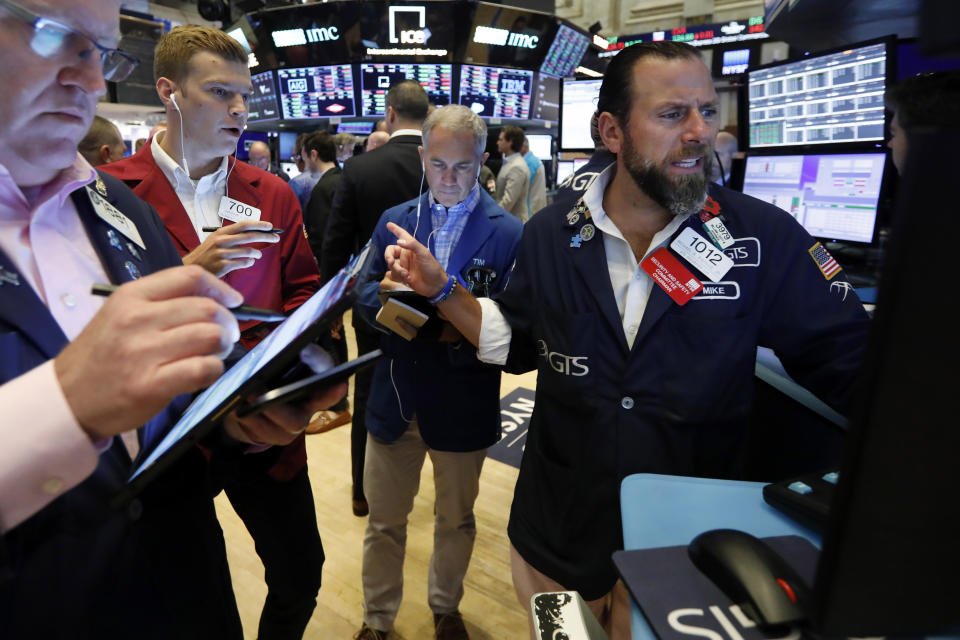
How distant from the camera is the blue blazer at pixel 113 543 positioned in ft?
2.01

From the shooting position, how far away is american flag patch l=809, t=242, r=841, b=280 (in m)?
1.12

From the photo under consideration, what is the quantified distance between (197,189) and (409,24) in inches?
237

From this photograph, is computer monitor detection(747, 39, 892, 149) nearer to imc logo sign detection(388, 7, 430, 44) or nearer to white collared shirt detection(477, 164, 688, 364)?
white collared shirt detection(477, 164, 688, 364)

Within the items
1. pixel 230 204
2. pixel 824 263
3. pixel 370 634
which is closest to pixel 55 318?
pixel 230 204

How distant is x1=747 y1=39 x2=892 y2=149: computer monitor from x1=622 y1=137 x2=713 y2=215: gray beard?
44.6 inches

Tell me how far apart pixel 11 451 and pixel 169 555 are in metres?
0.41

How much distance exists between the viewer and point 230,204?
1.54 meters

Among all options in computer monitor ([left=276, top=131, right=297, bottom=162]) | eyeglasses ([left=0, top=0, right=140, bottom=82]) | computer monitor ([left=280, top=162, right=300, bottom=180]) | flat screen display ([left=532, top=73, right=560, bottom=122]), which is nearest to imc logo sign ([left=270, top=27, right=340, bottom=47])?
computer monitor ([left=276, top=131, right=297, bottom=162])

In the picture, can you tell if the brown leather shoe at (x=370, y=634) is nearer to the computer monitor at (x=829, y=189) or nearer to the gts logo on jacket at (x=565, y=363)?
the gts logo on jacket at (x=565, y=363)

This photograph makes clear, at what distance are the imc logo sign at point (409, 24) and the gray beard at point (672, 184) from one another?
6288mm

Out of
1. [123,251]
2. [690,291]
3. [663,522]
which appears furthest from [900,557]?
[123,251]

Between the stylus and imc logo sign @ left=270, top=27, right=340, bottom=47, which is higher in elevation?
imc logo sign @ left=270, top=27, right=340, bottom=47

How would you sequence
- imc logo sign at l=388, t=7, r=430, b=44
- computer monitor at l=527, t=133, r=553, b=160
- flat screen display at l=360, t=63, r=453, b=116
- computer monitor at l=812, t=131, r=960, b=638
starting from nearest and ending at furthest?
computer monitor at l=812, t=131, r=960, b=638 → imc logo sign at l=388, t=7, r=430, b=44 → flat screen display at l=360, t=63, r=453, b=116 → computer monitor at l=527, t=133, r=553, b=160

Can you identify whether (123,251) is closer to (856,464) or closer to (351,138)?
(856,464)
